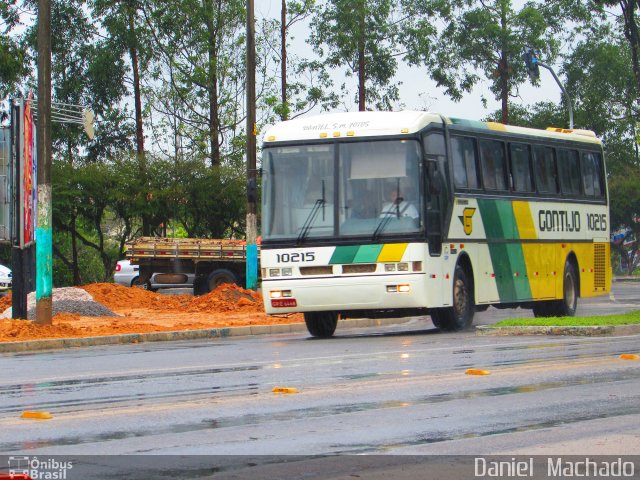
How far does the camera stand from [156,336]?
71.7 feet

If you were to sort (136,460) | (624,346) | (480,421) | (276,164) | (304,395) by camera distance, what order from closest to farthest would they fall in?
(136,460), (480,421), (304,395), (624,346), (276,164)

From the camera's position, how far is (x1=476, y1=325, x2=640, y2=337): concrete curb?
18438mm

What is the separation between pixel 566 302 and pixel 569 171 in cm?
266

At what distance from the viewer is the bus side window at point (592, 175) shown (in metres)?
26.2

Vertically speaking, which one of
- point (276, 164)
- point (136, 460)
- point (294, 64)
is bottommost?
point (136, 460)

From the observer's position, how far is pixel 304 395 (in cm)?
1093

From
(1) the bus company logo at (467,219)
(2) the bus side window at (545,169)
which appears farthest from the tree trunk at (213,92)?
(1) the bus company logo at (467,219)

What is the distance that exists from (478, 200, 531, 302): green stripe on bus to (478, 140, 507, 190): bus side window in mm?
332

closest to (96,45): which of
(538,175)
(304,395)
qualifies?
(538,175)

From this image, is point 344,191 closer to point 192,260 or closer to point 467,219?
point 467,219

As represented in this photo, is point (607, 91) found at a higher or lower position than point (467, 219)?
higher

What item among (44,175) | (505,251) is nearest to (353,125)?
(505,251)

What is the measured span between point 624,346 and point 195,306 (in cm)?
1564

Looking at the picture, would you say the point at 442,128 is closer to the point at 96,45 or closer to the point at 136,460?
the point at 136,460
